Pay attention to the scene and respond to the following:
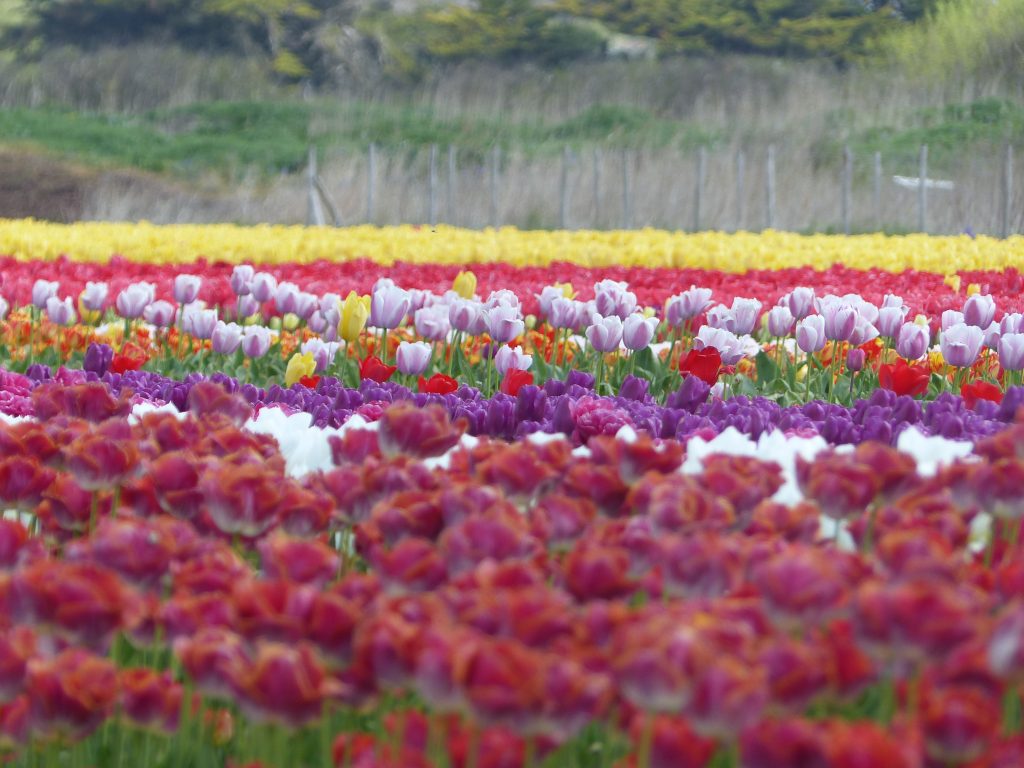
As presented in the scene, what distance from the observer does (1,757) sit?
4.68 feet

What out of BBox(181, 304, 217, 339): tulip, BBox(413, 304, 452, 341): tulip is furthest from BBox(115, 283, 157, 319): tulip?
BBox(413, 304, 452, 341): tulip

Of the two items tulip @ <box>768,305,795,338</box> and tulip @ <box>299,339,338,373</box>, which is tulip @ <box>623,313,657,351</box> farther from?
tulip @ <box>299,339,338,373</box>

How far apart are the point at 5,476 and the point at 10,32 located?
116 feet

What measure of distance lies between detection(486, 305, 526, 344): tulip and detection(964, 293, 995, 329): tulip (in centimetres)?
119

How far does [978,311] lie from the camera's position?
387 centimetres

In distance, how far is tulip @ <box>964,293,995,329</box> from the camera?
12.7ft

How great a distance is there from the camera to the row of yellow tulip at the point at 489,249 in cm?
945

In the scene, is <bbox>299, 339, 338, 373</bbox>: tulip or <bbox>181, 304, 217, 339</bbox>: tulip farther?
<bbox>181, 304, 217, 339</bbox>: tulip

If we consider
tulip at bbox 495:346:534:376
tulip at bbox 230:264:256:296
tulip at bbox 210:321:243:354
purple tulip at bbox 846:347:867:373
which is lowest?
tulip at bbox 230:264:256:296

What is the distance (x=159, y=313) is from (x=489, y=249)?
21.5 ft

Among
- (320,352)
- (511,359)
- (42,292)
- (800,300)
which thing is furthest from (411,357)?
(42,292)

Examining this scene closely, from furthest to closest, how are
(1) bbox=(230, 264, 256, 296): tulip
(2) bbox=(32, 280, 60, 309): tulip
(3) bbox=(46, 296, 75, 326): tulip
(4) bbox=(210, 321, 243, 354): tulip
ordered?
(1) bbox=(230, 264, 256, 296): tulip, (2) bbox=(32, 280, 60, 309): tulip, (3) bbox=(46, 296, 75, 326): tulip, (4) bbox=(210, 321, 243, 354): tulip

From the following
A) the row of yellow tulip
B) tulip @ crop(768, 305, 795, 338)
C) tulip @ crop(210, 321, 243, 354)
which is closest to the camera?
tulip @ crop(210, 321, 243, 354)

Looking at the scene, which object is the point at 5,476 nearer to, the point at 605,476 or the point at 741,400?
the point at 605,476
